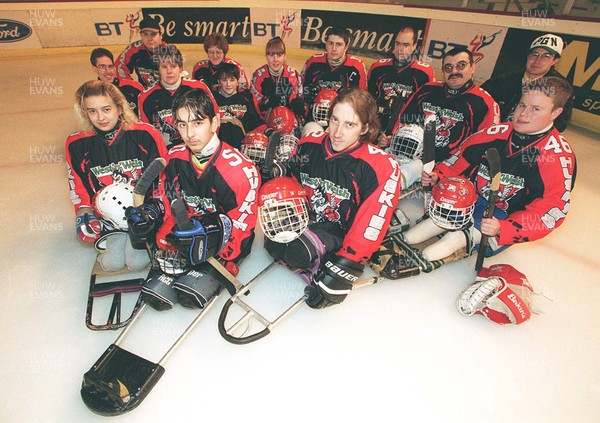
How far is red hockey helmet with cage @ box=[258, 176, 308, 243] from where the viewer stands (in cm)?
179

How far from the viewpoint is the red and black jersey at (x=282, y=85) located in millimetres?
3838

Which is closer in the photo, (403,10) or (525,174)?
(525,174)

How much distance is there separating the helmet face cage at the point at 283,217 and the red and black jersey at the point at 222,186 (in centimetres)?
21

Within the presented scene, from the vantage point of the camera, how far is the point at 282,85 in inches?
151

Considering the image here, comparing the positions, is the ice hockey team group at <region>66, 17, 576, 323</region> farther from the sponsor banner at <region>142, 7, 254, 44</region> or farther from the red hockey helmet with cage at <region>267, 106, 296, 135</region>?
the sponsor banner at <region>142, 7, 254, 44</region>

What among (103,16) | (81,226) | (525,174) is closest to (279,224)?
(81,226)

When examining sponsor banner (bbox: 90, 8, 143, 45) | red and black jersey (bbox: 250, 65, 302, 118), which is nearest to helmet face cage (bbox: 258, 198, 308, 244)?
red and black jersey (bbox: 250, 65, 302, 118)

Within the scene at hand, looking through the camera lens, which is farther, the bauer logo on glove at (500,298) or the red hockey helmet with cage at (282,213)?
the bauer logo on glove at (500,298)

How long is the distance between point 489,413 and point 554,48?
2.82 metres

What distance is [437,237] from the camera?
264cm

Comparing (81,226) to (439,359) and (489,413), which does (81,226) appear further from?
(489,413)

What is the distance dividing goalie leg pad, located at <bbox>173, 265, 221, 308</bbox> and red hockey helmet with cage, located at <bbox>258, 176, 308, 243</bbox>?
0.49 m

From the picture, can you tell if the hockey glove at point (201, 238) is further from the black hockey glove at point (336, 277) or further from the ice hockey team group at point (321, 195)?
the black hockey glove at point (336, 277)

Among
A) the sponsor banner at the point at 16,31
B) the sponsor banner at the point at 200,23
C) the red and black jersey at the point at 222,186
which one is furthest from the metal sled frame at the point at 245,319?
the sponsor banner at the point at 16,31
